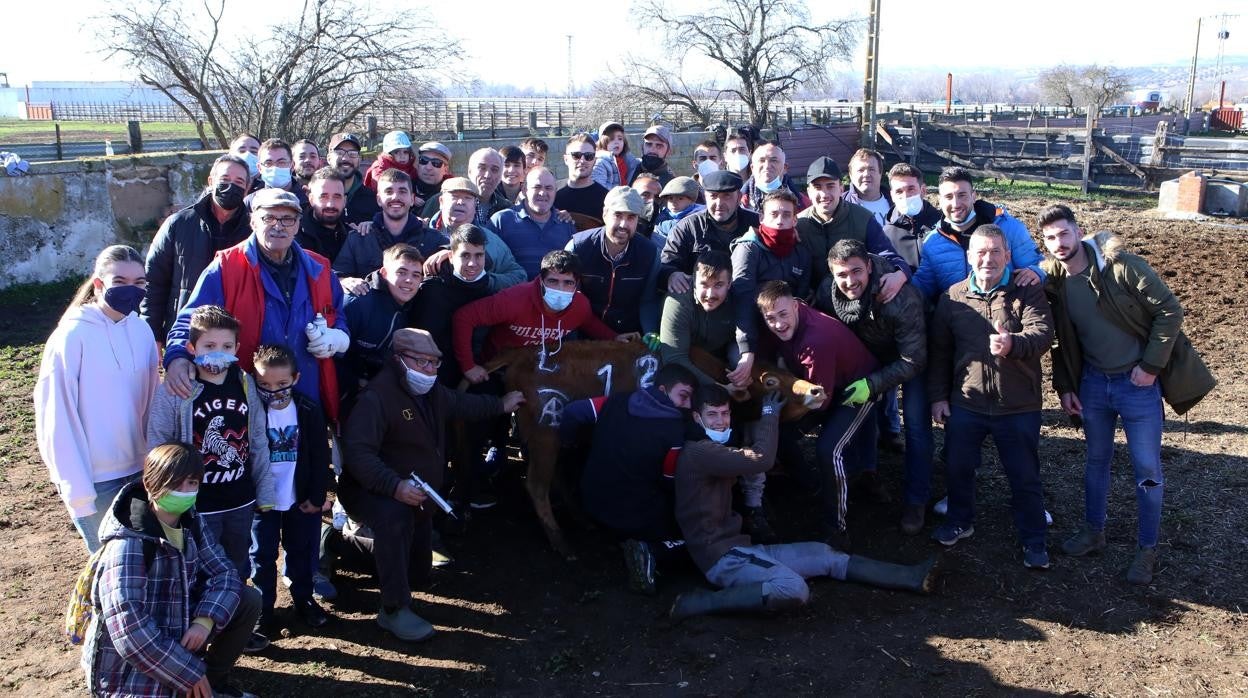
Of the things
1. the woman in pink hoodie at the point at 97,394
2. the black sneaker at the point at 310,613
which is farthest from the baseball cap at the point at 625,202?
the black sneaker at the point at 310,613

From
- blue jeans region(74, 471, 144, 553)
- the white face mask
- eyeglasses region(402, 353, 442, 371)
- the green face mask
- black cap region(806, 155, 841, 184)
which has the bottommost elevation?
blue jeans region(74, 471, 144, 553)

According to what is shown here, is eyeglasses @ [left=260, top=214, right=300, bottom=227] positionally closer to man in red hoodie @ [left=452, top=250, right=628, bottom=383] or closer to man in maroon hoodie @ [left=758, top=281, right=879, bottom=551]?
man in red hoodie @ [left=452, top=250, right=628, bottom=383]

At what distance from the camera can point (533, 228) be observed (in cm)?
623

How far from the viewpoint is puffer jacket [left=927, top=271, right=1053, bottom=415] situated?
5.09 meters

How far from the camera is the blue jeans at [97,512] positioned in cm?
402

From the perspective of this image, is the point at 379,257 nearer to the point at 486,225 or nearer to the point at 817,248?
the point at 486,225

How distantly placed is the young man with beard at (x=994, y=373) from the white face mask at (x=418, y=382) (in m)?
2.73

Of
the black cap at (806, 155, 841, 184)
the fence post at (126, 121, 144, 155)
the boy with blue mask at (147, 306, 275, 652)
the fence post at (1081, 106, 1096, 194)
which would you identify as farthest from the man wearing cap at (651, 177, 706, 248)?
the fence post at (1081, 106, 1096, 194)

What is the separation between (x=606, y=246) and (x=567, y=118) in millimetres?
34786

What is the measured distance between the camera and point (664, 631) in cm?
471

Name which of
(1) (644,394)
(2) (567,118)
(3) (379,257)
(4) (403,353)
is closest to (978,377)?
(1) (644,394)

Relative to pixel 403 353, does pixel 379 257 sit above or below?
above

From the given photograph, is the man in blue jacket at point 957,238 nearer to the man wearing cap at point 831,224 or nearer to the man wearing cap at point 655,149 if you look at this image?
the man wearing cap at point 831,224

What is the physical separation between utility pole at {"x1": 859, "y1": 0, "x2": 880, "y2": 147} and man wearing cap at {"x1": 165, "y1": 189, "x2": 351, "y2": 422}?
76.2ft
